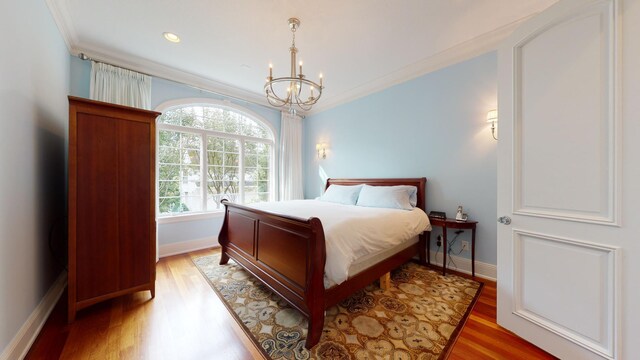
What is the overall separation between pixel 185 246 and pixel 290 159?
2.46 metres

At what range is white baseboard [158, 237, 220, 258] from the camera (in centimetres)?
324

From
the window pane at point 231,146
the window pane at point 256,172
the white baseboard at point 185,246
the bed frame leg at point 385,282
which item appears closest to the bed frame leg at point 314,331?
the bed frame leg at point 385,282

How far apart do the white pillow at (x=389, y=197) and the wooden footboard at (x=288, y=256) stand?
156cm

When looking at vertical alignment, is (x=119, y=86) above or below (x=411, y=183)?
above

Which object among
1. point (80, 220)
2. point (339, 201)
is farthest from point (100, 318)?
point (339, 201)

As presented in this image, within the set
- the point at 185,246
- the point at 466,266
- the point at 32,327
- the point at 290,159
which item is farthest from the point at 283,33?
the point at 466,266

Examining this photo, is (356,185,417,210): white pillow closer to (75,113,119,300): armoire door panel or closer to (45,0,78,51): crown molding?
(75,113,119,300): armoire door panel

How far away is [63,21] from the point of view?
216cm

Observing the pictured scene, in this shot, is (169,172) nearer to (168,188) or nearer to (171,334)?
(168,188)

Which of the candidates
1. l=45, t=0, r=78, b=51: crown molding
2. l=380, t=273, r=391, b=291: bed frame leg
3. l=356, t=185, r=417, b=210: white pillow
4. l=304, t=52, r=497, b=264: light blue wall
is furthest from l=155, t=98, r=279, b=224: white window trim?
l=380, t=273, r=391, b=291: bed frame leg

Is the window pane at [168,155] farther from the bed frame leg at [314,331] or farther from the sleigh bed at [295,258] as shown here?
the bed frame leg at [314,331]

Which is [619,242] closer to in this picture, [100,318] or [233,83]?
[100,318]

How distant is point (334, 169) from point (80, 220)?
346 centimetres

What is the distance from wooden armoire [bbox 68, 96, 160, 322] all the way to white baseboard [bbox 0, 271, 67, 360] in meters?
0.17
